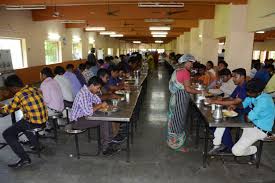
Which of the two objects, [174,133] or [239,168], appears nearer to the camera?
[239,168]

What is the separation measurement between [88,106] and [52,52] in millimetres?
10452

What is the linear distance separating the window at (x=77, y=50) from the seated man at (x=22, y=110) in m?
12.6

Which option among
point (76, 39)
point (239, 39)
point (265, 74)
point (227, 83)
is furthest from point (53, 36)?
point (265, 74)

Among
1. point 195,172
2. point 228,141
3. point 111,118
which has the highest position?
point 111,118

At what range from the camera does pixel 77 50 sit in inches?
645

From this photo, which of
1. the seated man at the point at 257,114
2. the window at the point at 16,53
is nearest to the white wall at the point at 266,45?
the window at the point at 16,53

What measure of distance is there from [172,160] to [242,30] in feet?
16.2

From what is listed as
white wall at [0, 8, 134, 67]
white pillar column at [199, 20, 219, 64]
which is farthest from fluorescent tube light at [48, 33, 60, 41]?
white pillar column at [199, 20, 219, 64]

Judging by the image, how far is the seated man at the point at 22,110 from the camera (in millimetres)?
3391

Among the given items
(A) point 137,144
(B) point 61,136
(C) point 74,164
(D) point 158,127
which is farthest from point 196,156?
(B) point 61,136

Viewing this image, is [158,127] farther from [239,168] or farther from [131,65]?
[131,65]

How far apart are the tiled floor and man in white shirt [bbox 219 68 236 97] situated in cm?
123

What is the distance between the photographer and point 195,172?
3.41 m

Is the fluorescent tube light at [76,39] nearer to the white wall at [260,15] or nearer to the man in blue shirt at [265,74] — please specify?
the white wall at [260,15]
